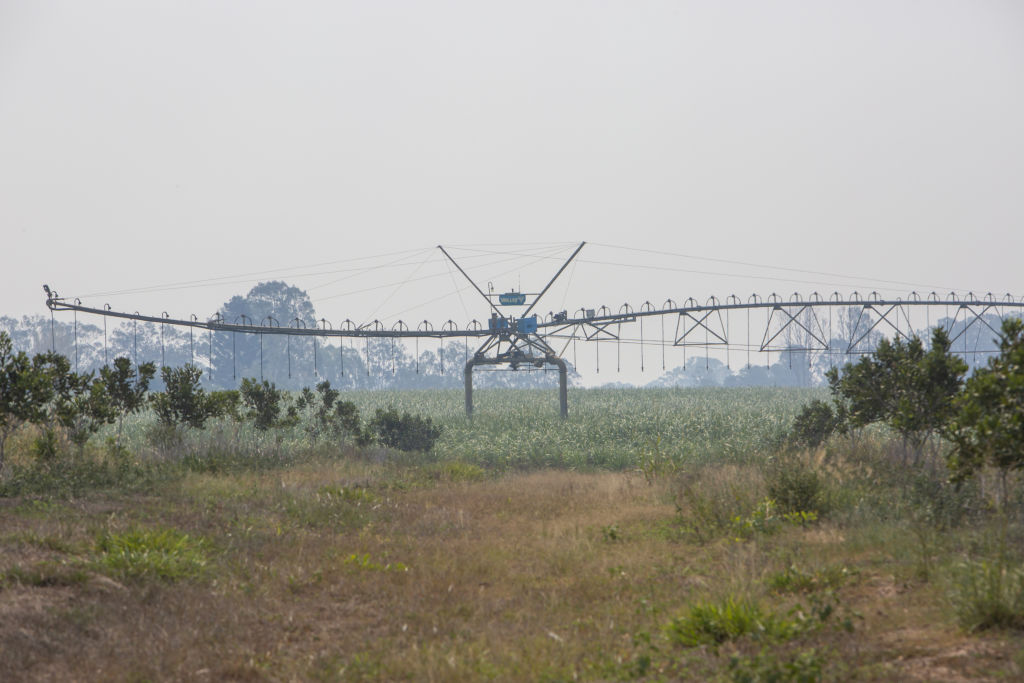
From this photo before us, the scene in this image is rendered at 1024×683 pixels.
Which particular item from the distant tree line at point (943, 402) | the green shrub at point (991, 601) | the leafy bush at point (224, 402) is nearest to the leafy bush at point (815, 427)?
the distant tree line at point (943, 402)

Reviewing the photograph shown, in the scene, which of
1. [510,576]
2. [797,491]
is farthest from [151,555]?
[797,491]

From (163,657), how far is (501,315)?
34.0 metres

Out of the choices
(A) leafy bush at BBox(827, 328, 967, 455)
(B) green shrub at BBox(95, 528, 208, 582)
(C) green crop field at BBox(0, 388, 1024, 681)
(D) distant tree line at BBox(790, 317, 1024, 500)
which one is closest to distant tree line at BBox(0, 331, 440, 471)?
(C) green crop field at BBox(0, 388, 1024, 681)

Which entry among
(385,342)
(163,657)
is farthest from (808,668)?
(385,342)

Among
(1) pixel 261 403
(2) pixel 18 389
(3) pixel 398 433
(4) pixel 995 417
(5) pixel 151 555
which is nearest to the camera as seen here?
(4) pixel 995 417

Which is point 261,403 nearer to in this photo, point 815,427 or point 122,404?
point 122,404

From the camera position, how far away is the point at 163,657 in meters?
7.80

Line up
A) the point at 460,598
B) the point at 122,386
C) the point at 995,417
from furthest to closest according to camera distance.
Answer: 1. the point at 122,386
2. the point at 460,598
3. the point at 995,417

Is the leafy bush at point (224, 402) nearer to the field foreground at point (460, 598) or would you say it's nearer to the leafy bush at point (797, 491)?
the field foreground at point (460, 598)

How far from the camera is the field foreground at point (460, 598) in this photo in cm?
756

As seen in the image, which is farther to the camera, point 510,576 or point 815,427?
point 815,427

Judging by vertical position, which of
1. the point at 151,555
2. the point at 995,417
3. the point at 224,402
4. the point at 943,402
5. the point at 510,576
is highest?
the point at 995,417

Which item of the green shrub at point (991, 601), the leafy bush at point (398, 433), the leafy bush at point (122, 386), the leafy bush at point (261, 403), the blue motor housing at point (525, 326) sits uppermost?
the blue motor housing at point (525, 326)

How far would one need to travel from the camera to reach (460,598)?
10305 millimetres
